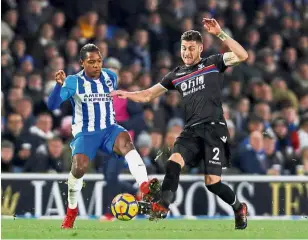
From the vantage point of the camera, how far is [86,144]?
1221 cm

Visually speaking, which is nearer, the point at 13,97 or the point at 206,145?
the point at 206,145

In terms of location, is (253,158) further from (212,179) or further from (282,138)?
(212,179)

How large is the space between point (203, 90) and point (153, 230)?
1684 mm

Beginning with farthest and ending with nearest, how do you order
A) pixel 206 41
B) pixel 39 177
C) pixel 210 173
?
pixel 206 41, pixel 39 177, pixel 210 173

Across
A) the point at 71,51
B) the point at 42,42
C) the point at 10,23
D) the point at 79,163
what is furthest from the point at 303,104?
the point at 79,163

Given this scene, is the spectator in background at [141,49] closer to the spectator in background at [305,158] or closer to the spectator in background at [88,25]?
the spectator in background at [88,25]

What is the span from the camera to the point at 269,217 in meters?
16.0

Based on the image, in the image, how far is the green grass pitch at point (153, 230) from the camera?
11.4 metres

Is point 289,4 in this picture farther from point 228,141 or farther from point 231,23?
point 228,141

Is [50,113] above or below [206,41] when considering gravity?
below

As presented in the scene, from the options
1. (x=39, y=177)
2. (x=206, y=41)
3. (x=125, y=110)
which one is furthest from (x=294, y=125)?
(x=39, y=177)

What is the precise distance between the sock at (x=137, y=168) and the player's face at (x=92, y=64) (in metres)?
0.95

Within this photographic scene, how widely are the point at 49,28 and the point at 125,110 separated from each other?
2351mm

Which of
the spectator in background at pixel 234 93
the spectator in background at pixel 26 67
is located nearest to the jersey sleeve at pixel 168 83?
the spectator in background at pixel 26 67
